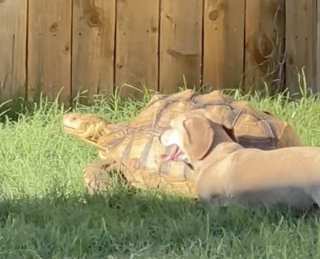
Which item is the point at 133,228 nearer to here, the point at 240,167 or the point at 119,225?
the point at 119,225

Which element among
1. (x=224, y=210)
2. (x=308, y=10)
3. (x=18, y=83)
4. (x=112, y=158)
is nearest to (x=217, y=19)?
(x=308, y=10)

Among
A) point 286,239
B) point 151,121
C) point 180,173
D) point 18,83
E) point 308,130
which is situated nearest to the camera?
point 286,239

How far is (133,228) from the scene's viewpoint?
267cm

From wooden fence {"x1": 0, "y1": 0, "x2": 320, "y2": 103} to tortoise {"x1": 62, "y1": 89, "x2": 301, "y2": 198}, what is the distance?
1.02 metres

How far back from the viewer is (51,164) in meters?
3.70

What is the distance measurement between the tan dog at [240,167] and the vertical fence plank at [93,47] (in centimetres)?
155

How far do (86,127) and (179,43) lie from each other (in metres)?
1.18

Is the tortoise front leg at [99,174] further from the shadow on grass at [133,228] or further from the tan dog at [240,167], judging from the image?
the tan dog at [240,167]

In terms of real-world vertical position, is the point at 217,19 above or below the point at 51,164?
above

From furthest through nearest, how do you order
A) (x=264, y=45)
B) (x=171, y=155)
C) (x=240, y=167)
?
(x=264, y=45), (x=171, y=155), (x=240, y=167)

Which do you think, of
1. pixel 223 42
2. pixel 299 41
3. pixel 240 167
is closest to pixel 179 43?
pixel 223 42

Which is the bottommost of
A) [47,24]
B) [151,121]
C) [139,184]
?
[139,184]

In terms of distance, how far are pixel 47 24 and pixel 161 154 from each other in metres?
1.57

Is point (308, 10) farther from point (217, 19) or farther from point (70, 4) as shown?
point (70, 4)
